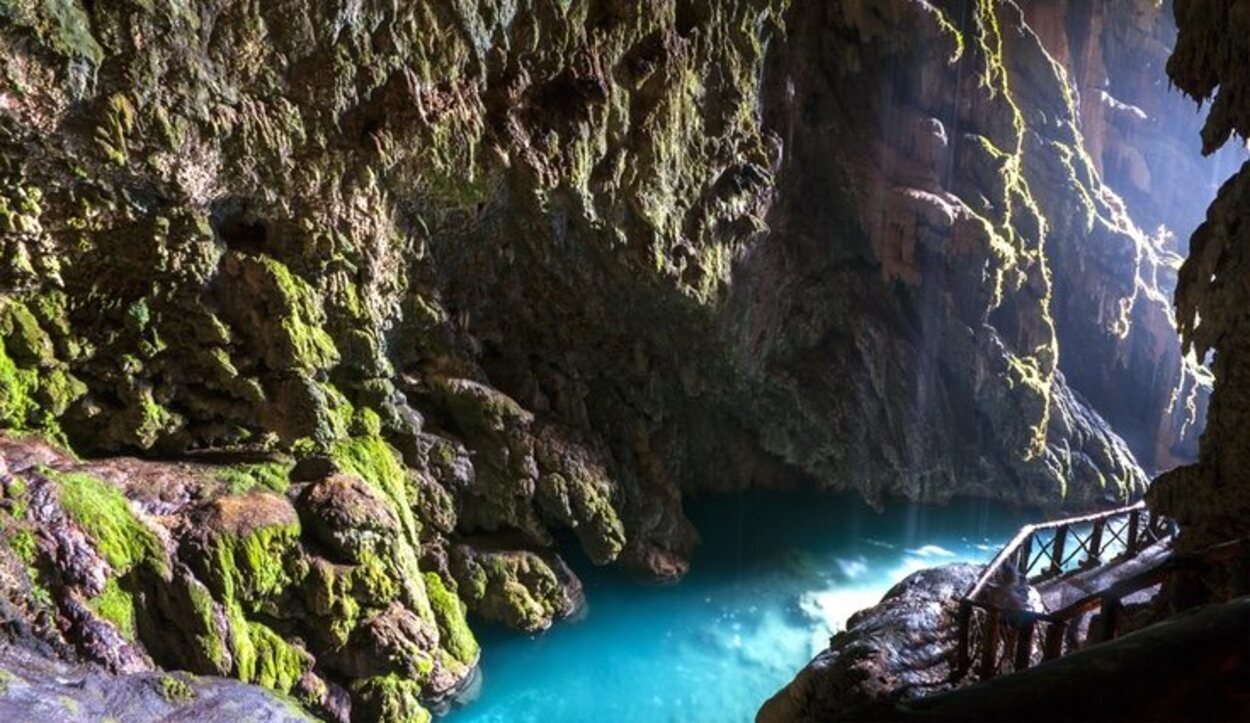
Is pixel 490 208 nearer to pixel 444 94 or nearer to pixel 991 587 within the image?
pixel 444 94

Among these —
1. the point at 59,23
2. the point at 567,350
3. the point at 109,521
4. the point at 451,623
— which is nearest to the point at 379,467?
the point at 451,623

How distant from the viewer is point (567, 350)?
1430cm

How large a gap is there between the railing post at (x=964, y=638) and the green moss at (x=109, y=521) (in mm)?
8079

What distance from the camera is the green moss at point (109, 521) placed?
293 inches

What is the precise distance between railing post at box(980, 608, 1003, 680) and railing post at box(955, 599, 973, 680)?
9.7 inches

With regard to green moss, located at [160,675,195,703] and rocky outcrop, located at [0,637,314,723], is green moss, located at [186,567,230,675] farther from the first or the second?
green moss, located at [160,675,195,703]

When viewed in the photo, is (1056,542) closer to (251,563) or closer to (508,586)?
(508,586)

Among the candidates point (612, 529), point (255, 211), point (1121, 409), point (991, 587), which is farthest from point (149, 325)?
point (1121, 409)

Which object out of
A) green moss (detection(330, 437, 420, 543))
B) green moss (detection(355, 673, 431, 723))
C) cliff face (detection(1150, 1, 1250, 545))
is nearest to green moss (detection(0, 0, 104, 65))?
green moss (detection(330, 437, 420, 543))

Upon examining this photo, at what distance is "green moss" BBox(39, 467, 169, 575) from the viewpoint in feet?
24.4

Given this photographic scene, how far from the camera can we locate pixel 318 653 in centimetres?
929

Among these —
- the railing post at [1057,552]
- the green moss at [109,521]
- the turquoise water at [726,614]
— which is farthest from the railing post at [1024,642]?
the green moss at [109,521]

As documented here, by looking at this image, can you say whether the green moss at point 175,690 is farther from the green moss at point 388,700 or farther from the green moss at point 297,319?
the green moss at point 297,319

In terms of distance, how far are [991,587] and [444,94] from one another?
29.7ft
